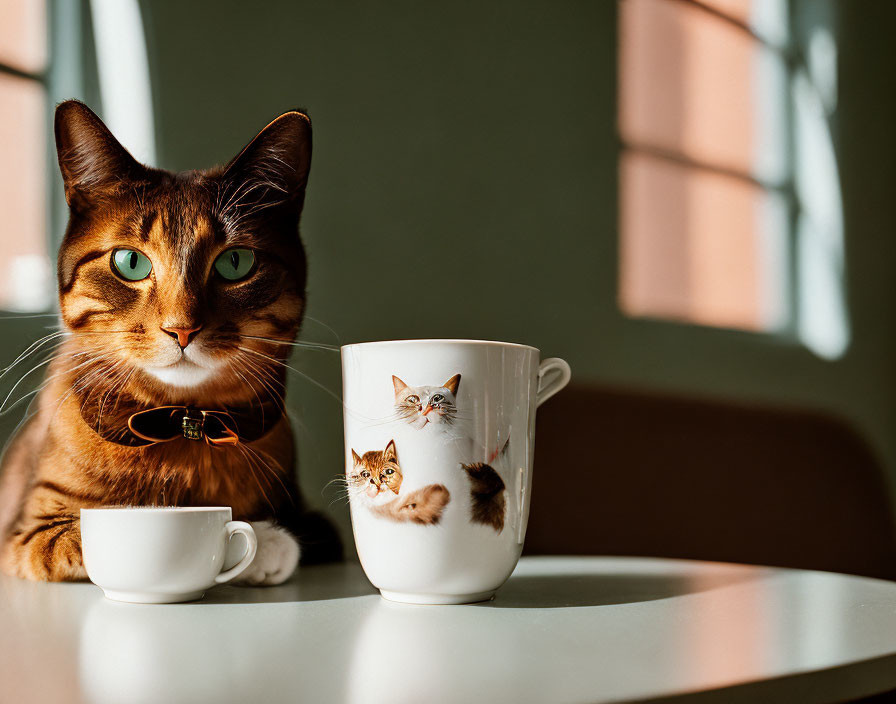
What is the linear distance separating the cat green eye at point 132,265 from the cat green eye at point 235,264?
6 cm

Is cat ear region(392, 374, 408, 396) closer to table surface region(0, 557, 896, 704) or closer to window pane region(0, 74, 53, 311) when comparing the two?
table surface region(0, 557, 896, 704)

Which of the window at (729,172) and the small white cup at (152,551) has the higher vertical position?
the window at (729,172)

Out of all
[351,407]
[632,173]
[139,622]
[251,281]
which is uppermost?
[632,173]

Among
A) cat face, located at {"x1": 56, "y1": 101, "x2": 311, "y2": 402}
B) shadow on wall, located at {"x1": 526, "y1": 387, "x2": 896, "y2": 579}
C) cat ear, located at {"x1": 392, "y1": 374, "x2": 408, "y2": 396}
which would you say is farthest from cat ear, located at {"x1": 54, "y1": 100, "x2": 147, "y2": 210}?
shadow on wall, located at {"x1": 526, "y1": 387, "x2": 896, "y2": 579}

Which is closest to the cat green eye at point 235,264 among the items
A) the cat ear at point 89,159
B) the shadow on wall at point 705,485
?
the cat ear at point 89,159

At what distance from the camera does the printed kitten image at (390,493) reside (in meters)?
0.61

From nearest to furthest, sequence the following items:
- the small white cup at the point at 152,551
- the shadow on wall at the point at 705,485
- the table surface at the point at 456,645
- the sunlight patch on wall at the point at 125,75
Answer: the table surface at the point at 456,645 → the small white cup at the point at 152,551 → the sunlight patch on wall at the point at 125,75 → the shadow on wall at the point at 705,485

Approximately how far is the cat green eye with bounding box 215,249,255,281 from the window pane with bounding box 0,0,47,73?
0.27m

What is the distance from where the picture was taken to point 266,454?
0.80 meters

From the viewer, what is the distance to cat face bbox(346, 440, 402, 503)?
0.62m

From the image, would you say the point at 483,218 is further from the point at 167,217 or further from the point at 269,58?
the point at 167,217

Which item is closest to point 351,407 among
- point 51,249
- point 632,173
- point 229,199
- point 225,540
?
point 225,540

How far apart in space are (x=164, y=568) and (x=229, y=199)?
34 centimetres

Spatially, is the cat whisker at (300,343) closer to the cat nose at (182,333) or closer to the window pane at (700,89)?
the cat nose at (182,333)
